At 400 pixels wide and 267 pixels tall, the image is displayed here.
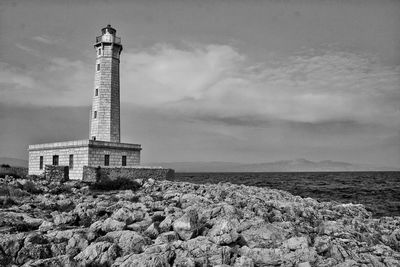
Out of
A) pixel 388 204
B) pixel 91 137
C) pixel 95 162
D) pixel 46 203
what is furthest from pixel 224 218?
pixel 388 204

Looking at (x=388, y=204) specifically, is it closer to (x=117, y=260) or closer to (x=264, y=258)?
(x=264, y=258)

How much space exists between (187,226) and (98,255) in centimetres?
324

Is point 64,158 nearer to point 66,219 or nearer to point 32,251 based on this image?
point 66,219

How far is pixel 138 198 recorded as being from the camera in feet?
63.9

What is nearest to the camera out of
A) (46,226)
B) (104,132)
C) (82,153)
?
(46,226)

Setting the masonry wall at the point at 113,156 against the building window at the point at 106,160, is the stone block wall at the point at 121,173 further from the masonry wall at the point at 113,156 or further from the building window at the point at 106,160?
the building window at the point at 106,160

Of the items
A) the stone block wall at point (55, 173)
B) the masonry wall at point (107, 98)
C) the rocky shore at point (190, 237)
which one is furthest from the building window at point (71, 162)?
the rocky shore at point (190, 237)

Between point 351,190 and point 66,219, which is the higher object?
point 66,219

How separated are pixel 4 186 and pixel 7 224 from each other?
1042cm

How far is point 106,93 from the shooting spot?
114ft

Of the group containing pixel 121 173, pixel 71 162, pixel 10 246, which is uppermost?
pixel 71 162

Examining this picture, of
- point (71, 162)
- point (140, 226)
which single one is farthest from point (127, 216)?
point (71, 162)

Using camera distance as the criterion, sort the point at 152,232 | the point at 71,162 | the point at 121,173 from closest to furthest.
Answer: the point at 152,232
the point at 121,173
the point at 71,162

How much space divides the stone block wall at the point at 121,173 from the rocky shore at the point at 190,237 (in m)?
10.8
